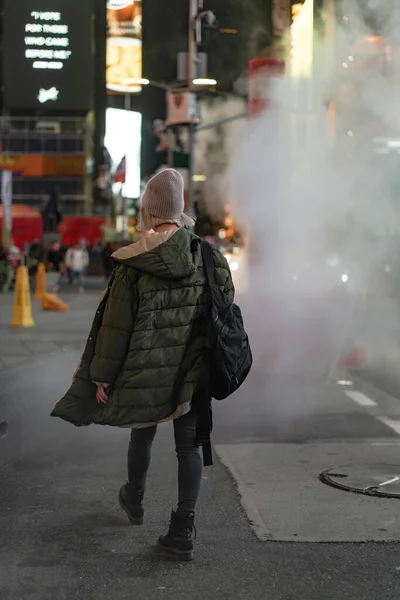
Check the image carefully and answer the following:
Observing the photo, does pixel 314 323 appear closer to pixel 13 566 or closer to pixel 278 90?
pixel 278 90

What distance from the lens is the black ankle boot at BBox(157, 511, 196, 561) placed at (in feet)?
12.6

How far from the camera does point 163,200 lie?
408 cm

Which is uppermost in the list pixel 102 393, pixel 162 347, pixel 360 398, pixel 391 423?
pixel 162 347

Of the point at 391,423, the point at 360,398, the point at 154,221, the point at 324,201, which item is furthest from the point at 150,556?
the point at 324,201

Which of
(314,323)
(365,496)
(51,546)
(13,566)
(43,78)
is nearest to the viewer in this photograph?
(13,566)

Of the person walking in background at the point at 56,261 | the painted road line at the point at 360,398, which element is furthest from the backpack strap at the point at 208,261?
the person walking in background at the point at 56,261

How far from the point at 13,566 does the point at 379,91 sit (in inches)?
303

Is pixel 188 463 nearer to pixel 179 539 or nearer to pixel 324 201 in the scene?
pixel 179 539

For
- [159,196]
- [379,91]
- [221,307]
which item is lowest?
[221,307]

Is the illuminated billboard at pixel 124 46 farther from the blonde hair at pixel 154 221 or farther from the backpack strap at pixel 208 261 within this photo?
the backpack strap at pixel 208 261

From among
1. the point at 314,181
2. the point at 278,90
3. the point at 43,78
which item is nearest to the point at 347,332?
the point at 314,181

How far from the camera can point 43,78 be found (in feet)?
229

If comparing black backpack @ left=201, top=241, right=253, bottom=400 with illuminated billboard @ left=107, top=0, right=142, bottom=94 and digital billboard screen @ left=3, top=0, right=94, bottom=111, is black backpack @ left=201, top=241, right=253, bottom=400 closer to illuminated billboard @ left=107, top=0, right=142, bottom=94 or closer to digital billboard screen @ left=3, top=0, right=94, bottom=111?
illuminated billboard @ left=107, top=0, right=142, bottom=94

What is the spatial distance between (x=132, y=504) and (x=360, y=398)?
13.5 feet
